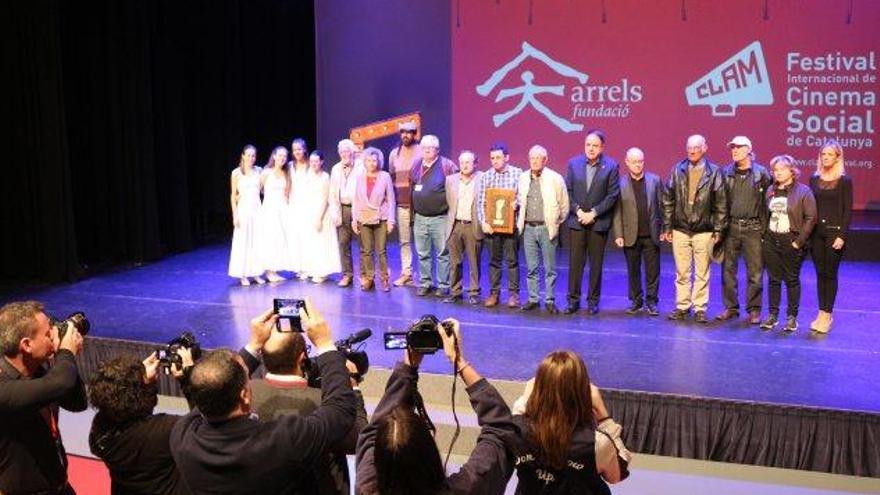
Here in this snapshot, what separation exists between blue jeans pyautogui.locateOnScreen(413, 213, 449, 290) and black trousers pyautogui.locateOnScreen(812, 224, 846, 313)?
3.07 meters

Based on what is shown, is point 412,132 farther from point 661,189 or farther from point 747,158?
point 747,158

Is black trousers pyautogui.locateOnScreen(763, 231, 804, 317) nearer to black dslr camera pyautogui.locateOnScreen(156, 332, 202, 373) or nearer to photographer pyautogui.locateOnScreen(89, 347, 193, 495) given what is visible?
black dslr camera pyautogui.locateOnScreen(156, 332, 202, 373)

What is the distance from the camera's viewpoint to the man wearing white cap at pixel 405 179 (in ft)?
28.9

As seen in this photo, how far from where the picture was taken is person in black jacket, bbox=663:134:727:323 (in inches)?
289

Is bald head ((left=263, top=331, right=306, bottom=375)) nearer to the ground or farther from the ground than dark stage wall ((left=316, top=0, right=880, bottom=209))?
nearer to the ground

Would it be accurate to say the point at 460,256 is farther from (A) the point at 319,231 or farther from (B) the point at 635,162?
(B) the point at 635,162

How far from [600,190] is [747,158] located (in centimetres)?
114

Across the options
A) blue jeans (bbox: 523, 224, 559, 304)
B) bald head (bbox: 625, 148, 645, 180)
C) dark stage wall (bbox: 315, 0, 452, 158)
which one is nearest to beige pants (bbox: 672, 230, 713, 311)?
bald head (bbox: 625, 148, 645, 180)

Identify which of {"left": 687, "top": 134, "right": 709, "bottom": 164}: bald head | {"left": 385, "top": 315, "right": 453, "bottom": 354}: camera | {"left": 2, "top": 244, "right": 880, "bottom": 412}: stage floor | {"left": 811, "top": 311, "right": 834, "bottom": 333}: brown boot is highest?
{"left": 687, "top": 134, "right": 709, "bottom": 164}: bald head

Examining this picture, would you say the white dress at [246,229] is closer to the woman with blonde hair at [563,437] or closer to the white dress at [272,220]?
the white dress at [272,220]

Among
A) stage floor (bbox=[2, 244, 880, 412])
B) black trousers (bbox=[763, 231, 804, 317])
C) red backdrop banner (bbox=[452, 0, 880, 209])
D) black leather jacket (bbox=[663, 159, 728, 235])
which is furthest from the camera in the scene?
red backdrop banner (bbox=[452, 0, 880, 209])

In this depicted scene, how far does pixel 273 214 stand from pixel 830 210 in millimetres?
4985

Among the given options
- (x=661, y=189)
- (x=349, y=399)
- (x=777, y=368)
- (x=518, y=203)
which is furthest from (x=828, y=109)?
(x=349, y=399)

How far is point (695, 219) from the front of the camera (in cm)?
739
